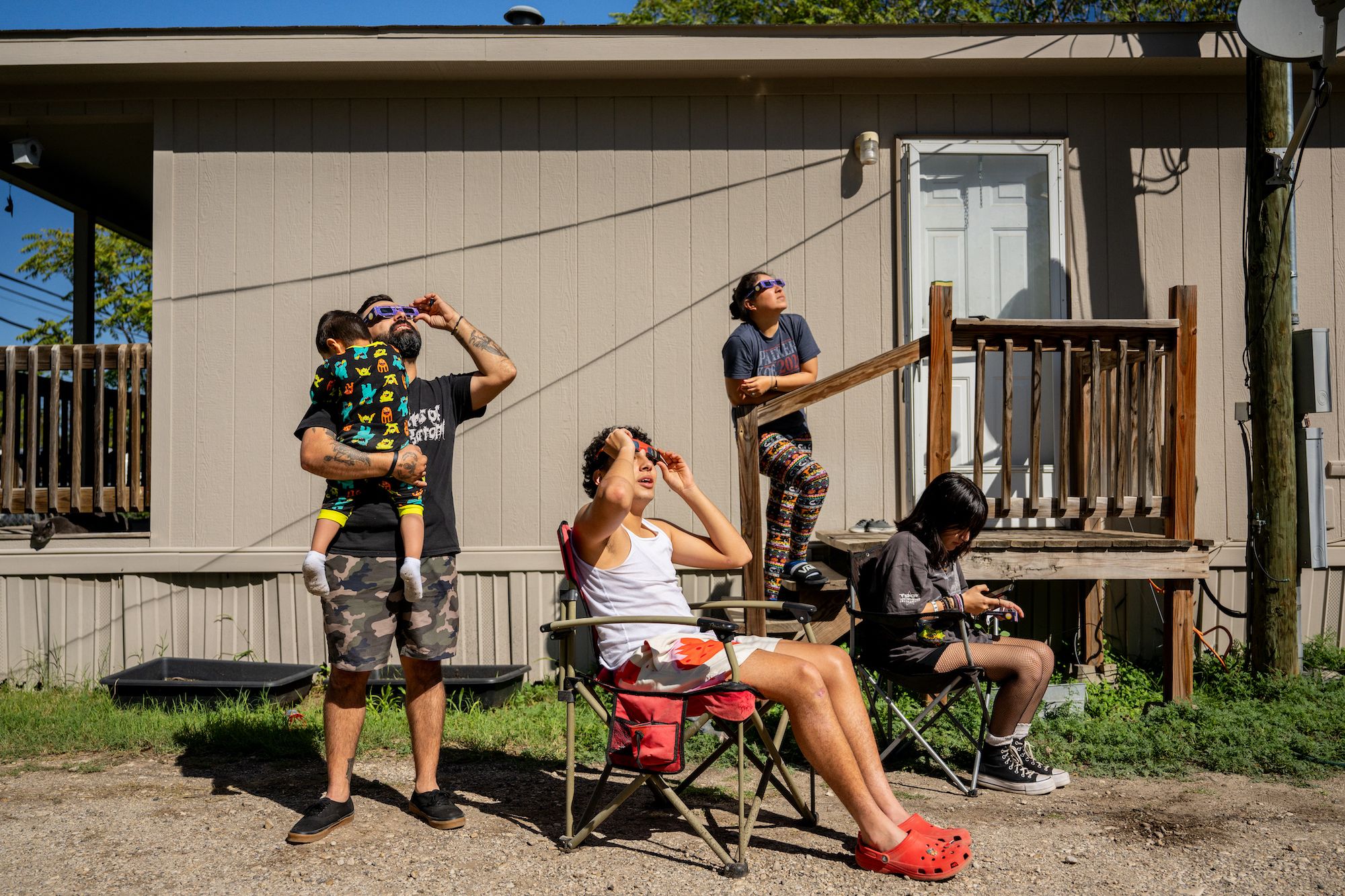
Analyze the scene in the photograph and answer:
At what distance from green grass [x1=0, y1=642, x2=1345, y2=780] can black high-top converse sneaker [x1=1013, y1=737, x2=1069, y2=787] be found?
0.88 feet

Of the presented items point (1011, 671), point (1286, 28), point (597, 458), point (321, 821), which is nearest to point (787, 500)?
point (1011, 671)

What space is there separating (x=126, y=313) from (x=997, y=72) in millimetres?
20352

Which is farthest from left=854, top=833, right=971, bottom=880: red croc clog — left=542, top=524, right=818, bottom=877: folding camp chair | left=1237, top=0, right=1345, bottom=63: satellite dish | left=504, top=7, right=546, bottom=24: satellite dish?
left=504, top=7, right=546, bottom=24: satellite dish

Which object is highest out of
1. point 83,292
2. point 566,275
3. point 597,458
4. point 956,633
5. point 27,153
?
point 27,153

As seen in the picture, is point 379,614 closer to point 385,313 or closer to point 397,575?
point 397,575

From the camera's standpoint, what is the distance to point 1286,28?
4.25 meters

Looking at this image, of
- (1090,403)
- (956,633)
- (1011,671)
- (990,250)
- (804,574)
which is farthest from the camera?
(990,250)

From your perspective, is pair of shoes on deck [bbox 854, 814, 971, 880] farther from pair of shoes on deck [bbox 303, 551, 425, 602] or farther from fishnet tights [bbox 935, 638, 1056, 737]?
pair of shoes on deck [bbox 303, 551, 425, 602]

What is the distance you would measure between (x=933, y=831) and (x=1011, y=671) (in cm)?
94

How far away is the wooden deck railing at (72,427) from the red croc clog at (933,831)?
472 centimetres

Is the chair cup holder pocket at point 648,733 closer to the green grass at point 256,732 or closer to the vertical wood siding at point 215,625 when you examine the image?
the green grass at point 256,732

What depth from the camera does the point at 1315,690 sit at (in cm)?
461

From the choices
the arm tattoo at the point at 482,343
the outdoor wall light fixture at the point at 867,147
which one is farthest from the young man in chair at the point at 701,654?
the outdoor wall light fixture at the point at 867,147

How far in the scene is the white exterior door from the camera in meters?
5.62
